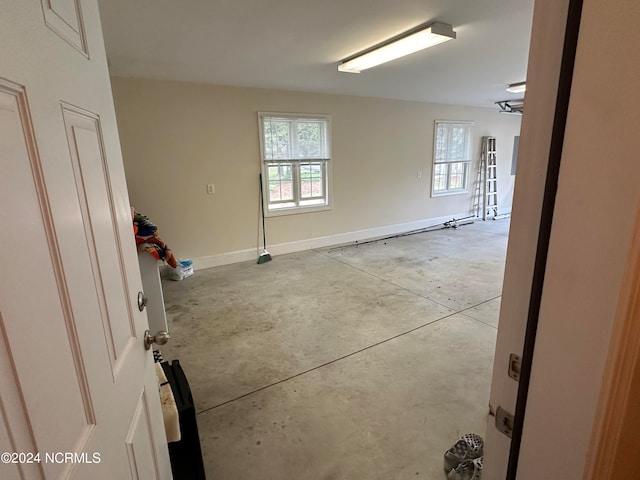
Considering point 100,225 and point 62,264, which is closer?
point 62,264

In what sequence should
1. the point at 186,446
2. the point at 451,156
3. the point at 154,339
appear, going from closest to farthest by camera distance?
the point at 154,339
the point at 186,446
the point at 451,156

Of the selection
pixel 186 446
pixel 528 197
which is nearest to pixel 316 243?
pixel 186 446

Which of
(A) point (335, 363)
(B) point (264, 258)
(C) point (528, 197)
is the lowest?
(A) point (335, 363)

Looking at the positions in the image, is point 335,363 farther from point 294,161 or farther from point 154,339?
point 294,161

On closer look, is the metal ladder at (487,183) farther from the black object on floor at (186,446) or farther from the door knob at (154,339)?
the door knob at (154,339)

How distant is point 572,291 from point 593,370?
118 millimetres

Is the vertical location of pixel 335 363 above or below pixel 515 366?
below

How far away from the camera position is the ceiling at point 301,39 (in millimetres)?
2131

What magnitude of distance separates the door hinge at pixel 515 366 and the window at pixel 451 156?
21.8 ft

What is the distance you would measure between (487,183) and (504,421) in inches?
312

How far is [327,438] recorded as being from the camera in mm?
1850

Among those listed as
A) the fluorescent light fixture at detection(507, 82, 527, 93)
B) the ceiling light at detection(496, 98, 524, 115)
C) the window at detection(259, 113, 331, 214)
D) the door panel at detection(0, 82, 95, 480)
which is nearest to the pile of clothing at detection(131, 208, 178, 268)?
the door panel at detection(0, 82, 95, 480)

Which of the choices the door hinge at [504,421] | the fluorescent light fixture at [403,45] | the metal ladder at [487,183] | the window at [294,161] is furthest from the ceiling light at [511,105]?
the door hinge at [504,421]

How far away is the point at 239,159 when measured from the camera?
15.3ft
